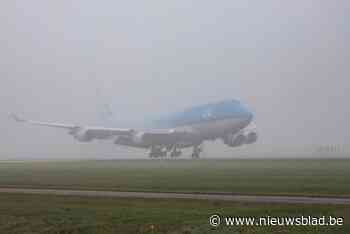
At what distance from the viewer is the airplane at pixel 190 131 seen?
316 ft

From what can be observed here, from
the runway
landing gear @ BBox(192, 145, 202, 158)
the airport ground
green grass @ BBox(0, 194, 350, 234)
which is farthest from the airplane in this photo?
green grass @ BBox(0, 194, 350, 234)

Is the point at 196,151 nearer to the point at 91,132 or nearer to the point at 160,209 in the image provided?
the point at 91,132

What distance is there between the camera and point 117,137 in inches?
4104

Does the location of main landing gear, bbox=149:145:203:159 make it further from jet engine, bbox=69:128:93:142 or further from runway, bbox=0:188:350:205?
runway, bbox=0:188:350:205

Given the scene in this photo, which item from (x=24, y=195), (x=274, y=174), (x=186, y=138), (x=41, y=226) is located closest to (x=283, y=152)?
(x=186, y=138)

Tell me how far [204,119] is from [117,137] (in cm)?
1649

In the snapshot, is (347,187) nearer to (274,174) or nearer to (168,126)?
(274,174)

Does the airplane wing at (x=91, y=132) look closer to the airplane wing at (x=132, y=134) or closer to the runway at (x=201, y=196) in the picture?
the airplane wing at (x=132, y=134)

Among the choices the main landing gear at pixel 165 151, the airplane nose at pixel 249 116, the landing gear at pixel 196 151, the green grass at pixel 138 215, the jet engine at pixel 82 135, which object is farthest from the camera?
the main landing gear at pixel 165 151

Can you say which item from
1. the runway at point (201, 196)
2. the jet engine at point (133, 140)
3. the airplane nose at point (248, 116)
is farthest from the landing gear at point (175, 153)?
the runway at point (201, 196)

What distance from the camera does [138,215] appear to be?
27.1 metres

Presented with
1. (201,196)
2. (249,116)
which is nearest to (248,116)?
(249,116)

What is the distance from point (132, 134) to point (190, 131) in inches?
→ 375

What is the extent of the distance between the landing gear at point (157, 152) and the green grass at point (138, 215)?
229 feet
